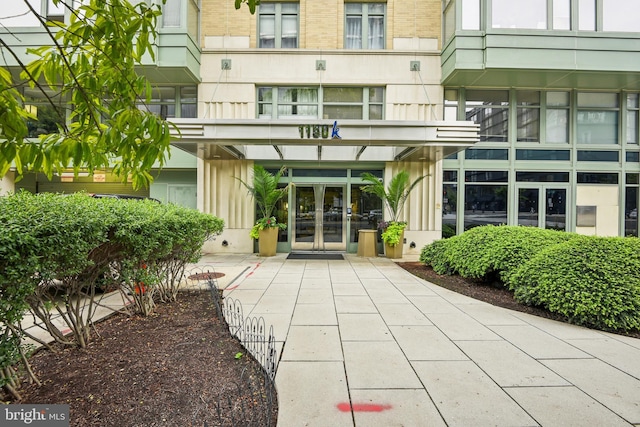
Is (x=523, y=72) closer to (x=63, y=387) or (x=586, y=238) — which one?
(x=586, y=238)

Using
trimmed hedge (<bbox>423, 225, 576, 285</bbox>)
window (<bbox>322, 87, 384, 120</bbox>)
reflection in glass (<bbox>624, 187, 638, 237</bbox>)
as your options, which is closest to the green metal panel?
window (<bbox>322, 87, 384, 120</bbox>)

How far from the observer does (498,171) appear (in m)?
12.1

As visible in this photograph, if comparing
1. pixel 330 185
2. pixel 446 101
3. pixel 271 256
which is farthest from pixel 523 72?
pixel 271 256

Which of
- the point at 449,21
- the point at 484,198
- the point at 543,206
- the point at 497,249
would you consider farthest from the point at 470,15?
the point at 497,249

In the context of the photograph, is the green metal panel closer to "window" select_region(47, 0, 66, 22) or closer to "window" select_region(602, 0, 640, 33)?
"window" select_region(602, 0, 640, 33)

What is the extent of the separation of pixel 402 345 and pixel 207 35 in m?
13.1

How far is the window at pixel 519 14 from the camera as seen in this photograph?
11.0m

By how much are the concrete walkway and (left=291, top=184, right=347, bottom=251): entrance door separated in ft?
20.4

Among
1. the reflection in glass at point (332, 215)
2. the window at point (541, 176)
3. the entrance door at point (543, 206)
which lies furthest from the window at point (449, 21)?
the reflection in glass at point (332, 215)

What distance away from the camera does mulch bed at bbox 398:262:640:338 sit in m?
5.29

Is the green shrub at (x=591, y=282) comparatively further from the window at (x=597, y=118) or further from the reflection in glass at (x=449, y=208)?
the window at (x=597, y=118)

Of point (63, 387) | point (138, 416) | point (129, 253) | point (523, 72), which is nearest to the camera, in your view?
point (138, 416)

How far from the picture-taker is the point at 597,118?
39.9 ft

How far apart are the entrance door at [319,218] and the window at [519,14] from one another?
809cm
